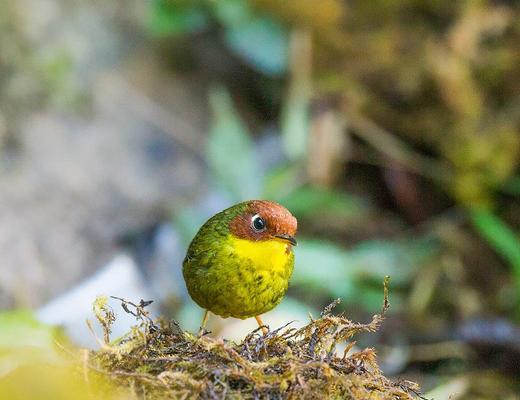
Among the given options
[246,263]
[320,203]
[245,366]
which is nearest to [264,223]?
[246,263]

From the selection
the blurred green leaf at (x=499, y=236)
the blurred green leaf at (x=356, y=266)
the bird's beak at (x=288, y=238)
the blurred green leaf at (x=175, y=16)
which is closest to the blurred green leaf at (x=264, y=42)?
the blurred green leaf at (x=175, y=16)

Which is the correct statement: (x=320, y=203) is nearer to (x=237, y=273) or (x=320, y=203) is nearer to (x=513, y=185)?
(x=513, y=185)

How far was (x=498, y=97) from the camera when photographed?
18.6 ft

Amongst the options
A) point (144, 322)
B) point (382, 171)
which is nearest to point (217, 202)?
point (382, 171)

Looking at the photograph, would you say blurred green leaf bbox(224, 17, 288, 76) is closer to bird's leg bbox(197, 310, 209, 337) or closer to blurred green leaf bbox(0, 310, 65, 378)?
bird's leg bbox(197, 310, 209, 337)

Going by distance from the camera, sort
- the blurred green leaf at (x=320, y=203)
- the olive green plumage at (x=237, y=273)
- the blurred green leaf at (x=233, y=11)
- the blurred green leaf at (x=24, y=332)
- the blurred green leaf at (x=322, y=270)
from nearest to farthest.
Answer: the blurred green leaf at (x=24, y=332), the olive green plumage at (x=237, y=273), the blurred green leaf at (x=322, y=270), the blurred green leaf at (x=320, y=203), the blurred green leaf at (x=233, y=11)

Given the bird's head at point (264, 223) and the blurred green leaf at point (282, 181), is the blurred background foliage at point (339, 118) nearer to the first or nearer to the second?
the blurred green leaf at point (282, 181)

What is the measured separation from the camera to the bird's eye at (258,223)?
92.4 inches

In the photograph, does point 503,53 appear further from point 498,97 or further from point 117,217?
point 117,217

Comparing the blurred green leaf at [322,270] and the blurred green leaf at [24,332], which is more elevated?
the blurred green leaf at [322,270]

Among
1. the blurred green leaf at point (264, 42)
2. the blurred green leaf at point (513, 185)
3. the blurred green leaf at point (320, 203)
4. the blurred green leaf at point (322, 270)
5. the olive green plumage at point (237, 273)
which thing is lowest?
the olive green plumage at point (237, 273)

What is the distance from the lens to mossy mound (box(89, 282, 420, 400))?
65.6 inches

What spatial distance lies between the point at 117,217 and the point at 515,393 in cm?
268

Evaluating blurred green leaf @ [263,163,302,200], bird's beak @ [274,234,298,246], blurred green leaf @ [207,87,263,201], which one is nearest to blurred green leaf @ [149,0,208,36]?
blurred green leaf @ [207,87,263,201]
